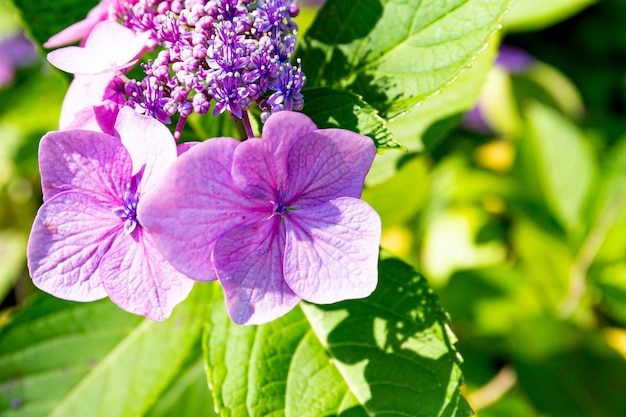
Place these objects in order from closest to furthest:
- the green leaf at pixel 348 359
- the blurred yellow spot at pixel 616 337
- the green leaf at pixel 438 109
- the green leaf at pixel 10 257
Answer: the green leaf at pixel 348 359 < the green leaf at pixel 438 109 < the blurred yellow spot at pixel 616 337 < the green leaf at pixel 10 257

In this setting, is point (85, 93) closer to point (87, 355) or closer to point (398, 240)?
point (87, 355)

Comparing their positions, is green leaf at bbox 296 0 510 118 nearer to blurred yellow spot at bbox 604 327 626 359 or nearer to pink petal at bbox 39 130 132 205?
pink petal at bbox 39 130 132 205

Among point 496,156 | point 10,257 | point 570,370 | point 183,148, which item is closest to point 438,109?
point 183,148

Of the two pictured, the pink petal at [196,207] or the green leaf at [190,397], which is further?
the green leaf at [190,397]

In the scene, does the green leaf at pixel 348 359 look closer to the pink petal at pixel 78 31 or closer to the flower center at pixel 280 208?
the flower center at pixel 280 208

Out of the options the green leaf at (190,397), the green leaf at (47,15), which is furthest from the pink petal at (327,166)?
the green leaf at (190,397)

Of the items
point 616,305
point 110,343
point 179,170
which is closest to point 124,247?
point 179,170

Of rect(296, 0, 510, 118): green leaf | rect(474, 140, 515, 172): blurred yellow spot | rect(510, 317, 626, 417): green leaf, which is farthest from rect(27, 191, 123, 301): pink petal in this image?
rect(474, 140, 515, 172): blurred yellow spot

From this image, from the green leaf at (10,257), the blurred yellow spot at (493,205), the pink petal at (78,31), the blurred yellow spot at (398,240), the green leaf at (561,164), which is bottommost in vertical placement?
the green leaf at (10,257)

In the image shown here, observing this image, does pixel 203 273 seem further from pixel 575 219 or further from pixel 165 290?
pixel 575 219
